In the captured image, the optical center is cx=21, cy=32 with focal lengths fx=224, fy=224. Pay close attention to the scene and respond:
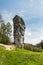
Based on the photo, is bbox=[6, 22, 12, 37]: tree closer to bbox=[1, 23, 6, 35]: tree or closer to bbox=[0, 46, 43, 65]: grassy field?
bbox=[1, 23, 6, 35]: tree

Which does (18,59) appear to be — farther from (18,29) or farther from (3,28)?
(3,28)

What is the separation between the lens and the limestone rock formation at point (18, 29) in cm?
5798

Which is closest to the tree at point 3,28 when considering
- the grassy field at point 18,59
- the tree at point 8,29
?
the tree at point 8,29

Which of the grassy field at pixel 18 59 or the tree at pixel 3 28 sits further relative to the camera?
the tree at pixel 3 28

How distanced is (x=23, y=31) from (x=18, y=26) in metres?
1.86

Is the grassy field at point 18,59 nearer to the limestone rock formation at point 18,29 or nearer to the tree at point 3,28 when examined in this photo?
the limestone rock formation at point 18,29

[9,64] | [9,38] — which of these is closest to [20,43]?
[9,38]

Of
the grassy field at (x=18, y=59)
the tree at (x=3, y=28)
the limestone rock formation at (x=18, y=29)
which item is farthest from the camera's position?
the tree at (x=3, y=28)

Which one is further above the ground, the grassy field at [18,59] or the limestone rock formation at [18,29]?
the limestone rock formation at [18,29]

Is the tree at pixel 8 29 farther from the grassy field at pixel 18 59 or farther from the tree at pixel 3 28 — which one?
the grassy field at pixel 18 59

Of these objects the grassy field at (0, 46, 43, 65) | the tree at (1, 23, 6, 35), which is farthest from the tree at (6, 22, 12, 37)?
the grassy field at (0, 46, 43, 65)

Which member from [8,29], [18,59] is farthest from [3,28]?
[18,59]

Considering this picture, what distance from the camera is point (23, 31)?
58.8 meters

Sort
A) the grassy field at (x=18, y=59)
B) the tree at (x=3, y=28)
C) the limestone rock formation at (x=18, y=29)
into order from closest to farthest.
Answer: the grassy field at (x=18, y=59) < the limestone rock formation at (x=18, y=29) < the tree at (x=3, y=28)
